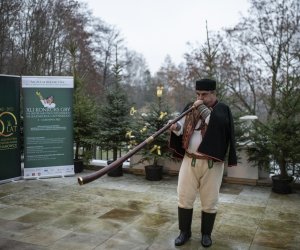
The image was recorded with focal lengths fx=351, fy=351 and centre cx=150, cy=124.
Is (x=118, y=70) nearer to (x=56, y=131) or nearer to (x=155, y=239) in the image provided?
(x=56, y=131)

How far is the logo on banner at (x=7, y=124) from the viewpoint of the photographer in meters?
6.22

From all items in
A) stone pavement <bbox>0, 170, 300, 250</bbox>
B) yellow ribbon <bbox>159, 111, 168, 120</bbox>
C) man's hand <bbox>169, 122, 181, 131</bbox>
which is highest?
yellow ribbon <bbox>159, 111, 168, 120</bbox>

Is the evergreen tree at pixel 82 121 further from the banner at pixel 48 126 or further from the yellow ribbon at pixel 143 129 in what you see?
the yellow ribbon at pixel 143 129

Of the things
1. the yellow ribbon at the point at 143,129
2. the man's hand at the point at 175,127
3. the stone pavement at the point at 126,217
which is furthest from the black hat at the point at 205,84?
the yellow ribbon at the point at 143,129

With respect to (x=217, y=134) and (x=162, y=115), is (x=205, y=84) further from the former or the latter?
(x=162, y=115)

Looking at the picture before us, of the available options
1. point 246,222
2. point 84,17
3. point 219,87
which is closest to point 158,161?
point 219,87

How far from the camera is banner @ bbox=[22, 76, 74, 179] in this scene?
659 cm

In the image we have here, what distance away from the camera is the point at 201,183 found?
359cm

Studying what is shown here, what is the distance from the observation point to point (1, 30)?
1491 cm

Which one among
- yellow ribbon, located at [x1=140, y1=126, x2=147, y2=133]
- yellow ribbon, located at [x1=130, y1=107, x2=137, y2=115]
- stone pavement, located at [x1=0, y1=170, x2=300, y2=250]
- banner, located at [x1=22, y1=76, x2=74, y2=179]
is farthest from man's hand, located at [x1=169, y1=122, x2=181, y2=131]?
banner, located at [x1=22, y1=76, x2=74, y2=179]

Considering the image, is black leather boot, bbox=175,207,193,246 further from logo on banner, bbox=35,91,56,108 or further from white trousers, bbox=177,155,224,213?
logo on banner, bbox=35,91,56,108

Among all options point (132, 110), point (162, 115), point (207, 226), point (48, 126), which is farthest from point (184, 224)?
point (48, 126)

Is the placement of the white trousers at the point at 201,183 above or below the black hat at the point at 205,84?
below

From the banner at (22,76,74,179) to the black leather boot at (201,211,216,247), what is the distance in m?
3.97
